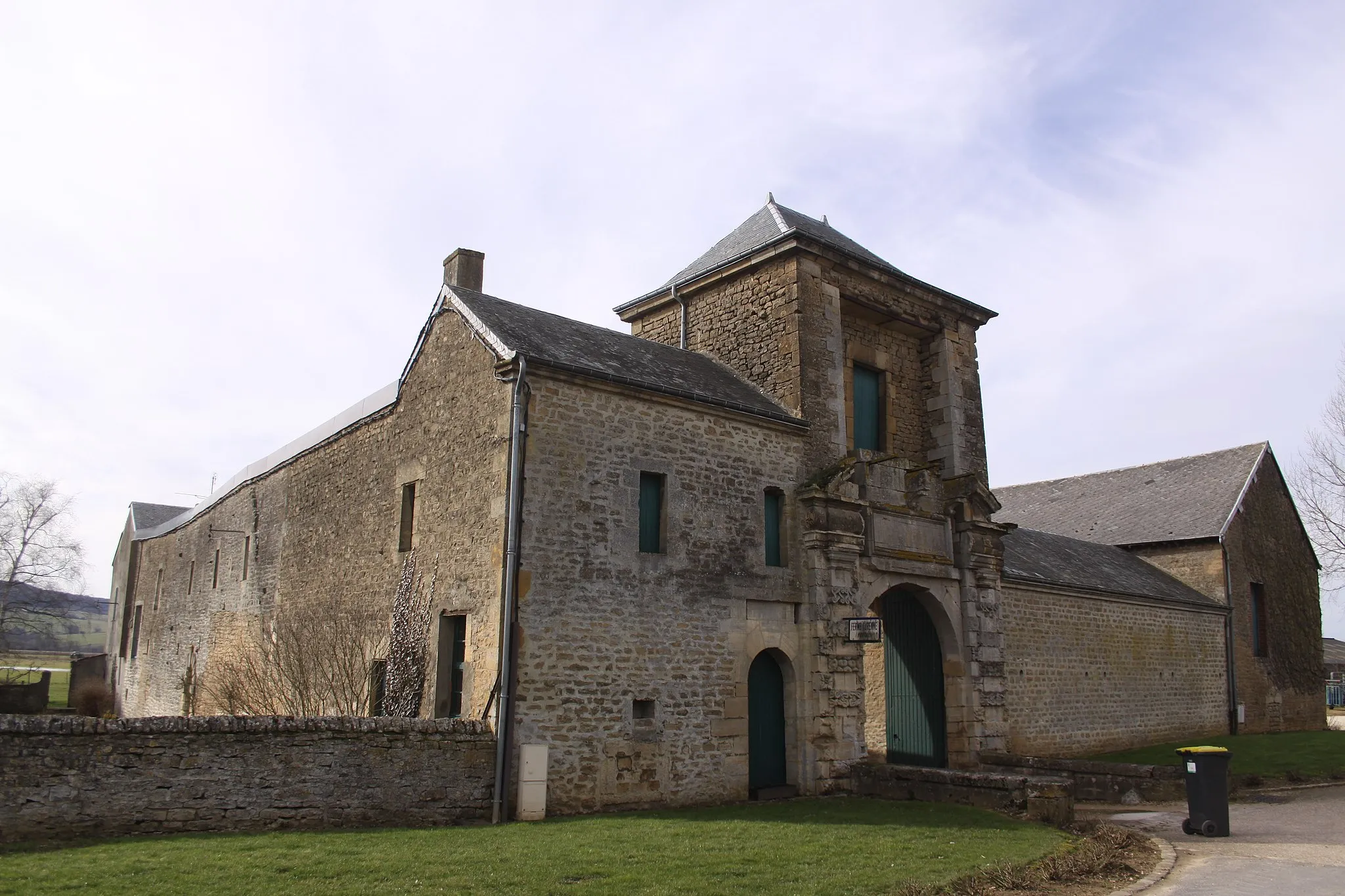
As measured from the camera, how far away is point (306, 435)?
56.2 ft

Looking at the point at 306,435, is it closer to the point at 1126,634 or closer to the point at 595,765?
the point at 595,765

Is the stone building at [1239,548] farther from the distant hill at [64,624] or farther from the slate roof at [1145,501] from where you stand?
the distant hill at [64,624]

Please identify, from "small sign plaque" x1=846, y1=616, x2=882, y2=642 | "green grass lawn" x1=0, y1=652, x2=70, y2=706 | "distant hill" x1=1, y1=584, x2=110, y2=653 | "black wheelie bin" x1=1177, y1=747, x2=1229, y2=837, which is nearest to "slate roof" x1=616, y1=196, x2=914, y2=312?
"small sign plaque" x1=846, y1=616, x2=882, y2=642

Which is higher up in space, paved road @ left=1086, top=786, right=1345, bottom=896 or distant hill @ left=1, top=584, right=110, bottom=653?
distant hill @ left=1, top=584, right=110, bottom=653

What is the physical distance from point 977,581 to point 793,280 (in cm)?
552

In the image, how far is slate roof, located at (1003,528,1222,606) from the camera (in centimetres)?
1775

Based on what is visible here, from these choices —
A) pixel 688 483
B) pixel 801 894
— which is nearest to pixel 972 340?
pixel 688 483

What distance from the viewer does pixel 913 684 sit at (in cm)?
1519

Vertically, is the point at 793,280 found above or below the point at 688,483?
above

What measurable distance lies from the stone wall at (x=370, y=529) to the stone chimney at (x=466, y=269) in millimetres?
1456

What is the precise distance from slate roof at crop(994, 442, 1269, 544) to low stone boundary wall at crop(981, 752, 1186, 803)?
36.3ft

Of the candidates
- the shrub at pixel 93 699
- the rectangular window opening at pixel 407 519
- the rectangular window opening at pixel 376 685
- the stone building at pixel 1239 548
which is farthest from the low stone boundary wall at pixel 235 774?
the shrub at pixel 93 699

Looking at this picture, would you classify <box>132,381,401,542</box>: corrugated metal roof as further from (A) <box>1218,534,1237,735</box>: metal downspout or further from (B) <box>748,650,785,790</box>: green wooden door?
(A) <box>1218,534,1237,735</box>: metal downspout

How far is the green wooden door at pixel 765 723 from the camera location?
12094mm
